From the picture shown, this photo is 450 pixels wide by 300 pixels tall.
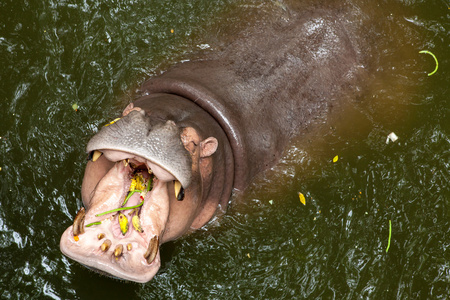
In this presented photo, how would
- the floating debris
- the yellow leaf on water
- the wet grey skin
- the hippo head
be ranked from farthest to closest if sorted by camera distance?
1. the floating debris
2. the yellow leaf on water
3. the hippo head
4. the wet grey skin

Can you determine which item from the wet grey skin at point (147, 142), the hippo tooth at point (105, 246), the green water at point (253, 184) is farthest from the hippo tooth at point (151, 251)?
the green water at point (253, 184)

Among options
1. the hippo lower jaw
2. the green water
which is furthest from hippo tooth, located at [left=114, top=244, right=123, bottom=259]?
the green water

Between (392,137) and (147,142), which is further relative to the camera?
(392,137)

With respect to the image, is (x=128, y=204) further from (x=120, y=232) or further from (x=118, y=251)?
(x=118, y=251)

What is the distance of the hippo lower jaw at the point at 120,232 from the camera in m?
4.16

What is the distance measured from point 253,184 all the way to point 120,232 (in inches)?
65.5

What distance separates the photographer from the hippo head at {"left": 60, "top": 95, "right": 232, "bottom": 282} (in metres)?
4.12

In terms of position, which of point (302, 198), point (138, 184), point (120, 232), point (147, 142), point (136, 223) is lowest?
point (120, 232)

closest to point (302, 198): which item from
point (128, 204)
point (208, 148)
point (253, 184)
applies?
point (253, 184)

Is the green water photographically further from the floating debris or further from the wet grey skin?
the wet grey skin

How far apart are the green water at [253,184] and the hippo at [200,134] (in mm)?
308

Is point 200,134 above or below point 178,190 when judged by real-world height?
above

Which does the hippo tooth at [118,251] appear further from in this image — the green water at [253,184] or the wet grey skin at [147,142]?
the green water at [253,184]

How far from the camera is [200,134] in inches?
182
